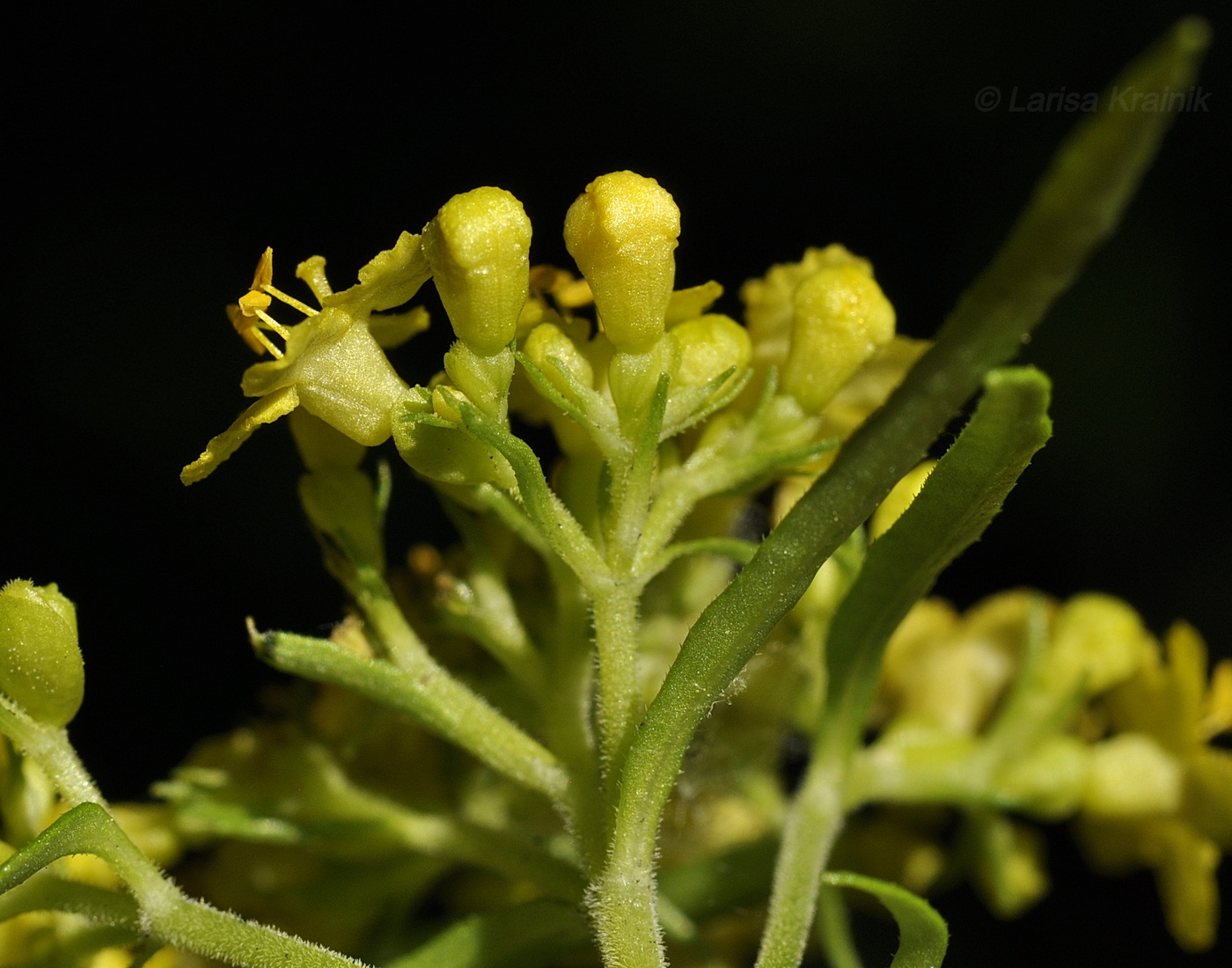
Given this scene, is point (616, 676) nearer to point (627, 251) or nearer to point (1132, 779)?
point (627, 251)

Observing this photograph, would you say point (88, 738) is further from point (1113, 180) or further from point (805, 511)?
point (1113, 180)

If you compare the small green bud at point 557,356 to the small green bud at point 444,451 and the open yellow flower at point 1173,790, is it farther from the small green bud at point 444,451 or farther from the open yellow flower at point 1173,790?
the open yellow flower at point 1173,790

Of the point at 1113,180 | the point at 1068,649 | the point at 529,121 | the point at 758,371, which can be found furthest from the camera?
the point at 529,121

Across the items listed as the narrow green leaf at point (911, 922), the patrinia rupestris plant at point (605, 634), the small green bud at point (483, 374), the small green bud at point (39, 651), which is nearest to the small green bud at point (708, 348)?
the patrinia rupestris plant at point (605, 634)

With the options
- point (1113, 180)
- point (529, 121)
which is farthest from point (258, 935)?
point (529, 121)

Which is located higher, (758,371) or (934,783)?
(758,371)

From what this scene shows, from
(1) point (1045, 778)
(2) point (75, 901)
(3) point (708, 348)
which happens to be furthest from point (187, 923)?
(1) point (1045, 778)
